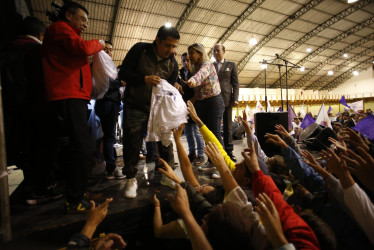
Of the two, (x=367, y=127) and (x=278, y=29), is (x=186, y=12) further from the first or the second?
(x=367, y=127)

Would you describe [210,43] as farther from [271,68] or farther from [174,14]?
[271,68]

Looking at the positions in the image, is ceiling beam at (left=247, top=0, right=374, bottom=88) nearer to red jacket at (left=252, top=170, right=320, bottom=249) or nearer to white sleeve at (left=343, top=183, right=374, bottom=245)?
white sleeve at (left=343, top=183, right=374, bottom=245)

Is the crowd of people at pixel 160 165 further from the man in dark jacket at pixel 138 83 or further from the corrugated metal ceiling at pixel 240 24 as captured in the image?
the corrugated metal ceiling at pixel 240 24

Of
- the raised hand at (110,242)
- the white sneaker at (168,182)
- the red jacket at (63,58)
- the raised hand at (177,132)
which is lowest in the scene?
the raised hand at (110,242)

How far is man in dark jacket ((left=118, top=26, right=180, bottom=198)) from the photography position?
186 cm

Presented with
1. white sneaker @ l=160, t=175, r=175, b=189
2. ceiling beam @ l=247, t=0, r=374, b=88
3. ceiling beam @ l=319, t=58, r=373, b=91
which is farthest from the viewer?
ceiling beam @ l=319, t=58, r=373, b=91

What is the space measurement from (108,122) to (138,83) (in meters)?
0.77

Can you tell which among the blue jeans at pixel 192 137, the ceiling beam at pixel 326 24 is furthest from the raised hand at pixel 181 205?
the ceiling beam at pixel 326 24

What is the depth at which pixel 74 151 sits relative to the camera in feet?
4.81

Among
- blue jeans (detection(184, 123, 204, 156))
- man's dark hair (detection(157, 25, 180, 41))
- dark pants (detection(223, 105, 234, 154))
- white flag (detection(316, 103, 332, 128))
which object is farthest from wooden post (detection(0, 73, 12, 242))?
white flag (detection(316, 103, 332, 128))

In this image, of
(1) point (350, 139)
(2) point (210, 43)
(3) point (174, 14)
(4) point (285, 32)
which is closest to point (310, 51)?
(4) point (285, 32)

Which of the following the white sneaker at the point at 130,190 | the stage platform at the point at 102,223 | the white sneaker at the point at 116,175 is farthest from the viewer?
the white sneaker at the point at 116,175

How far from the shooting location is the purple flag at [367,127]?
273cm

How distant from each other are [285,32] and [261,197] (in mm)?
16239
